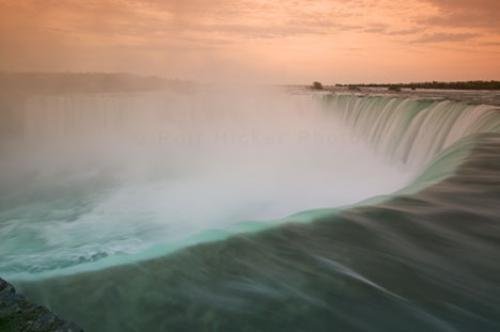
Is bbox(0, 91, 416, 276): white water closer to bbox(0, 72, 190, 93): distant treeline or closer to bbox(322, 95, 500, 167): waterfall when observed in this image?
bbox(322, 95, 500, 167): waterfall

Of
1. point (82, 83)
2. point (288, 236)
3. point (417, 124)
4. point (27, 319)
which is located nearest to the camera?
point (27, 319)

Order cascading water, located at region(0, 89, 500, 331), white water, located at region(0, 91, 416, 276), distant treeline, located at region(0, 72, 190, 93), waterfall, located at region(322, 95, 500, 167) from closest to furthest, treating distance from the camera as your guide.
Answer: cascading water, located at region(0, 89, 500, 331)
white water, located at region(0, 91, 416, 276)
waterfall, located at region(322, 95, 500, 167)
distant treeline, located at region(0, 72, 190, 93)

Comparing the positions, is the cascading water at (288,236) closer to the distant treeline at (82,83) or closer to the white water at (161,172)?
the white water at (161,172)

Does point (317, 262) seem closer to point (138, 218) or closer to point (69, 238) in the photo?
point (69, 238)

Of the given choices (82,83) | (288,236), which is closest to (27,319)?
(288,236)

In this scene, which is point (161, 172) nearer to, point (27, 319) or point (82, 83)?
point (27, 319)

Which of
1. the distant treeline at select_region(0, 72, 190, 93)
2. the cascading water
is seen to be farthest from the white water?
the distant treeline at select_region(0, 72, 190, 93)

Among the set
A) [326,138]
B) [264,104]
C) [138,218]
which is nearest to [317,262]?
[138,218]
